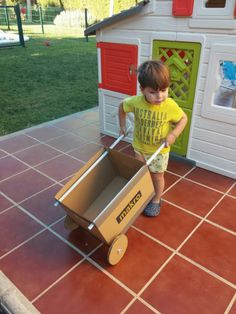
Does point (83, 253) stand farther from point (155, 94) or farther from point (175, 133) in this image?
point (155, 94)

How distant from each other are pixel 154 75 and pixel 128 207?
796 mm

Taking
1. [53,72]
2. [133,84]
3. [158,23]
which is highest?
[158,23]

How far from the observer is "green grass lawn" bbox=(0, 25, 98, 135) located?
452 centimetres

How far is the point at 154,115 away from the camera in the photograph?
196 centimetres

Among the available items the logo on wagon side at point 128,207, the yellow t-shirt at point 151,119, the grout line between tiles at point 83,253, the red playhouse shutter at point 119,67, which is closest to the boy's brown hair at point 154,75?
the yellow t-shirt at point 151,119

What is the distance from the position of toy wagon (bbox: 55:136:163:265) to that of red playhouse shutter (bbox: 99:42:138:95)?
4.42 feet

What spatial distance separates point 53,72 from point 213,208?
19.0ft

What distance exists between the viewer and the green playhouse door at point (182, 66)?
2.71 meters

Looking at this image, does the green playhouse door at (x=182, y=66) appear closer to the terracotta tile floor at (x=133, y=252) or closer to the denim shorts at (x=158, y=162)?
the terracotta tile floor at (x=133, y=252)

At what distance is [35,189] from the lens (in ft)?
8.81

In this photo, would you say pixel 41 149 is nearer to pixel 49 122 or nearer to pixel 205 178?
pixel 49 122

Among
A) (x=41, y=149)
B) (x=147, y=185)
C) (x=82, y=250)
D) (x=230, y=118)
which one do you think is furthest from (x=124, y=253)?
(x=41, y=149)

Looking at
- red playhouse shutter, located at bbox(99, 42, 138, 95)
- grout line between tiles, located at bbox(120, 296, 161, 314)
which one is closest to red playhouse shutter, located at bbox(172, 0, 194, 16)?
red playhouse shutter, located at bbox(99, 42, 138, 95)

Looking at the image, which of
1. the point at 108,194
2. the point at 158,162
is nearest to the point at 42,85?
the point at 108,194
